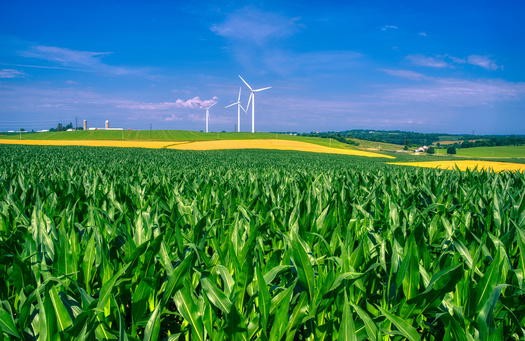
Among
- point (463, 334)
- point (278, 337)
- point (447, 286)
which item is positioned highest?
point (447, 286)

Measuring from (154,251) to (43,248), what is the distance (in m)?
1.01

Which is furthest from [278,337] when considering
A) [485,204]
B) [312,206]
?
[485,204]

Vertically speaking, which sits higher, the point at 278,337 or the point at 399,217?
the point at 399,217

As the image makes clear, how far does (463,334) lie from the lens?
1371mm

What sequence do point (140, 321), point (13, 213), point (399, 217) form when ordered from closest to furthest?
1. point (140, 321)
2. point (399, 217)
3. point (13, 213)

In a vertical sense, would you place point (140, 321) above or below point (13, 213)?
below

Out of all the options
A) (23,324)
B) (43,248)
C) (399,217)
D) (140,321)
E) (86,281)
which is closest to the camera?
(23,324)

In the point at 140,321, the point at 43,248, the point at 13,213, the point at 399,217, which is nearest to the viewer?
the point at 140,321

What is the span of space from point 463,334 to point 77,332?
1738 millimetres

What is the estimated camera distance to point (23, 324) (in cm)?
148

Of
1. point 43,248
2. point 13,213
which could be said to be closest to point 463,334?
point 43,248

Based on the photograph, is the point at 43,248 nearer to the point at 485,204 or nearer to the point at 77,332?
the point at 77,332

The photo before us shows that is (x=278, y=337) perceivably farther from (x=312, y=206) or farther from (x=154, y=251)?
(x=312, y=206)

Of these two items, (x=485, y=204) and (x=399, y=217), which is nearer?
Result: (x=399, y=217)
